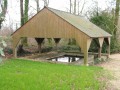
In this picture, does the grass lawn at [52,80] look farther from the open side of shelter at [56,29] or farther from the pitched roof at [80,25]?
the pitched roof at [80,25]

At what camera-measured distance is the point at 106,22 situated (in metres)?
23.4

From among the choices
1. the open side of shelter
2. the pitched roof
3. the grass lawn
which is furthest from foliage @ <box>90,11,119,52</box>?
the grass lawn

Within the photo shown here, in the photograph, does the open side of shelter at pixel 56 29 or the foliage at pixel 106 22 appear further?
the foliage at pixel 106 22

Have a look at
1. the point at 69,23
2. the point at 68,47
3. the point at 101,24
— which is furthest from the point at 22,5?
the point at 69,23

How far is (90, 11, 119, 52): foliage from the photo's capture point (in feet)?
72.9

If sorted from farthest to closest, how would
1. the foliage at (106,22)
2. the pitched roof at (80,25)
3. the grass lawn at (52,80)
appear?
1. the foliage at (106,22)
2. the pitched roof at (80,25)
3. the grass lawn at (52,80)

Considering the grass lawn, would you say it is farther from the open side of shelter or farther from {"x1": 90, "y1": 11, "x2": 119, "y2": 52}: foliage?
{"x1": 90, "y1": 11, "x2": 119, "y2": 52}: foliage

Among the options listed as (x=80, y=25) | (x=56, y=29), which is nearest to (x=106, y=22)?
(x=80, y=25)

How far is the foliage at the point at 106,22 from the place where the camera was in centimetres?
2222

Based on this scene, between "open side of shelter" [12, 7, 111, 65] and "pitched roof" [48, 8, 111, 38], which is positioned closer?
"open side of shelter" [12, 7, 111, 65]

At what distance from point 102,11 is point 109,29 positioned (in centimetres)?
242

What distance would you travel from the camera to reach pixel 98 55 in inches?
695

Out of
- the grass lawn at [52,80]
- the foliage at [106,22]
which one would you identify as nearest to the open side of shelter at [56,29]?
the grass lawn at [52,80]

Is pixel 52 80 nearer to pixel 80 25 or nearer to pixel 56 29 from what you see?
pixel 56 29
